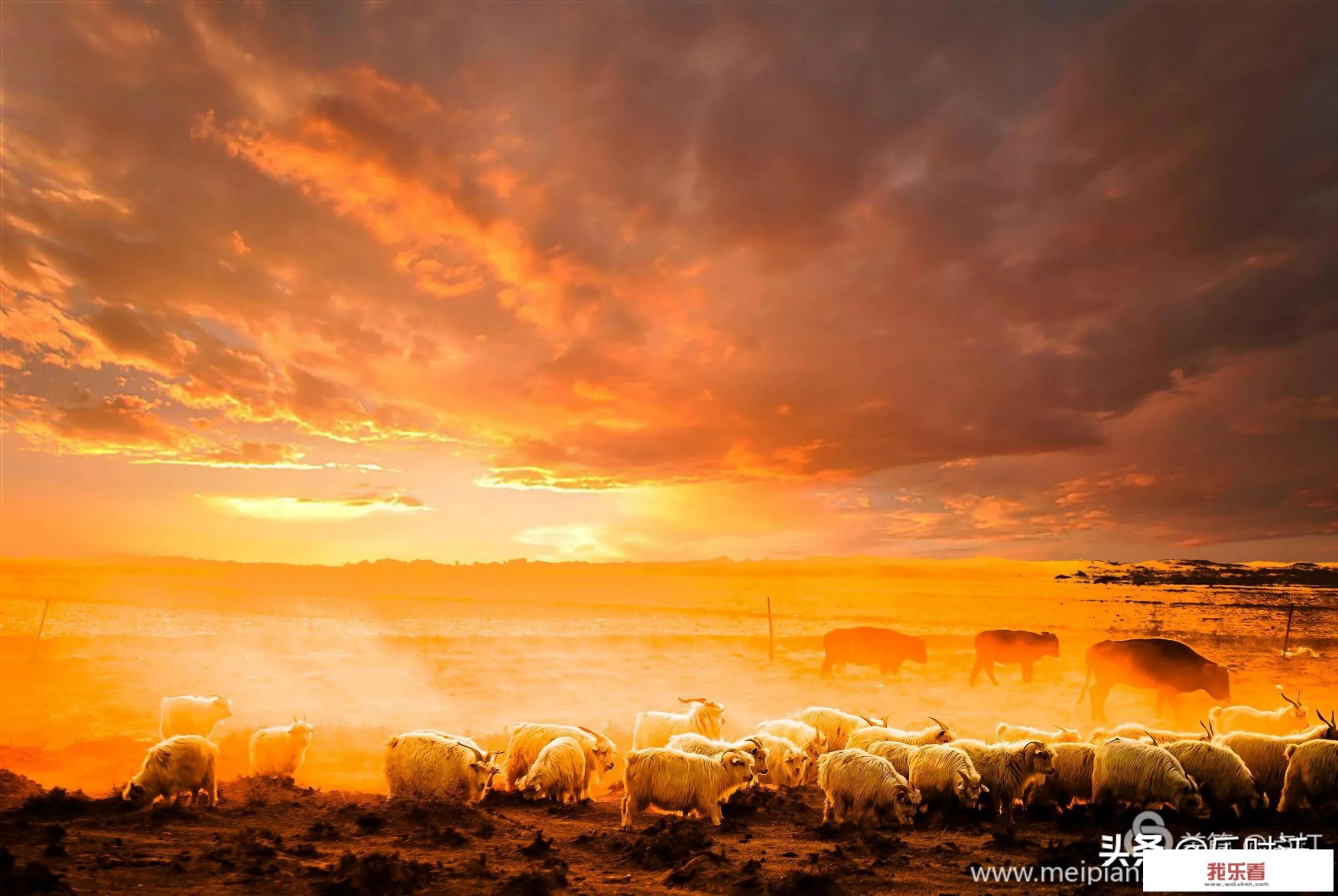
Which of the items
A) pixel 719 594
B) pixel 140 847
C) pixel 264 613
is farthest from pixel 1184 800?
pixel 719 594

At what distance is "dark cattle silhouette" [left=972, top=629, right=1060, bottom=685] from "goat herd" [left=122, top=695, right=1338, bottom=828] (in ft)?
45.4

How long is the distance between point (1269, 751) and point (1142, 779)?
8.42ft

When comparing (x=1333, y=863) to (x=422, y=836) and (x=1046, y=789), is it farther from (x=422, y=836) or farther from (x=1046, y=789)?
(x=422, y=836)

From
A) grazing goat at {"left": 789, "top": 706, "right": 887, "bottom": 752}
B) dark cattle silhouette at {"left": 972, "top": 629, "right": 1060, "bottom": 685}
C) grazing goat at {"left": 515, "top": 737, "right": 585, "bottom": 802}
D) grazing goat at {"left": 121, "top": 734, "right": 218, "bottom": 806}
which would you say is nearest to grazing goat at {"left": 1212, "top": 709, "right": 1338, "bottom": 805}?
grazing goat at {"left": 789, "top": 706, "right": 887, "bottom": 752}

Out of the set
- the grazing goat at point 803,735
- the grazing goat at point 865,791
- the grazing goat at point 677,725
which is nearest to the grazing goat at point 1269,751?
the grazing goat at point 865,791

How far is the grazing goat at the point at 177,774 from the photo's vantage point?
9.28 m

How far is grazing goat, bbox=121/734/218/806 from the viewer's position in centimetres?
928

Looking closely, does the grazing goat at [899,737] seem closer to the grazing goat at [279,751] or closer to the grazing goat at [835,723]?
the grazing goat at [835,723]

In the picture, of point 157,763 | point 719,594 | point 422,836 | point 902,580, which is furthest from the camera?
point 902,580

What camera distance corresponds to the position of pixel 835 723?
44.6 feet

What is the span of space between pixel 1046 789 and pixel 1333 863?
3.26m

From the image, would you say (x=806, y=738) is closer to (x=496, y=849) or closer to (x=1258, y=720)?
(x=496, y=849)

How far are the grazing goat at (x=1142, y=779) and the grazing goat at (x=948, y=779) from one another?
5.10 ft

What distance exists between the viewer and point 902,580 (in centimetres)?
10162
